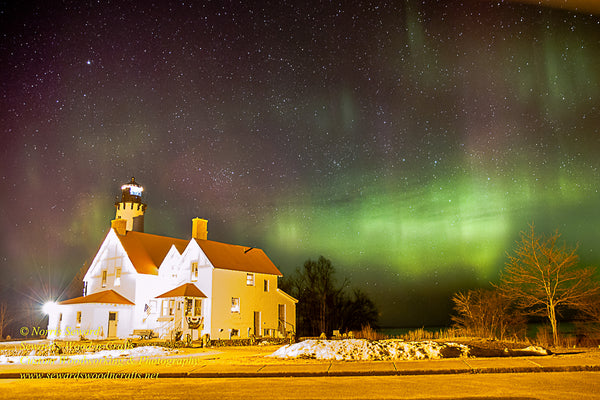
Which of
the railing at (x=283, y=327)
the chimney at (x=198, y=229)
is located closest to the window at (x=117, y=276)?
the chimney at (x=198, y=229)

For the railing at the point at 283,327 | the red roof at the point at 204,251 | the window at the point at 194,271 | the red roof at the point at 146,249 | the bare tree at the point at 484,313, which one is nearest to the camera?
the bare tree at the point at 484,313

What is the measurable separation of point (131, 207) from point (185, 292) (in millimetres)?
27596

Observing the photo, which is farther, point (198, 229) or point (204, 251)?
point (198, 229)

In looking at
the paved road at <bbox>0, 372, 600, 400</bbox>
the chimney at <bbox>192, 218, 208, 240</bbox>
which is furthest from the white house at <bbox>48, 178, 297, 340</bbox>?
the paved road at <bbox>0, 372, 600, 400</bbox>

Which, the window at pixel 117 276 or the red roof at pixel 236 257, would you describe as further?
the window at pixel 117 276

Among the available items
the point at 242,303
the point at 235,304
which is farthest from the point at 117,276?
the point at 242,303

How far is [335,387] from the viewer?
34.3 feet

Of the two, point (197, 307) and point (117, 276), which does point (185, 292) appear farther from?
point (117, 276)

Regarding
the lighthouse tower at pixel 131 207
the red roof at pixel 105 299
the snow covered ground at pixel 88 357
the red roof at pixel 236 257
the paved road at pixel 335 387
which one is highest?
the lighthouse tower at pixel 131 207

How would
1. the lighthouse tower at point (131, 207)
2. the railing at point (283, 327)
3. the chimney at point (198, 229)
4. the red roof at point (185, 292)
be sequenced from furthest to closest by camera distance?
the lighthouse tower at point (131, 207)
the chimney at point (198, 229)
the railing at point (283, 327)
the red roof at point (185, 292)

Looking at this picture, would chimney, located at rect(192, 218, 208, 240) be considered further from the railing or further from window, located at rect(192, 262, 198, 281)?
the railing

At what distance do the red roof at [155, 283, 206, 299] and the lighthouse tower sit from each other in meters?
23.7

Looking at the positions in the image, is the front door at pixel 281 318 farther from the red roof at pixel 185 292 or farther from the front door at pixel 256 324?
the red roof at pixel 185 292

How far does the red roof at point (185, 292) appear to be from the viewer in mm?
33934
